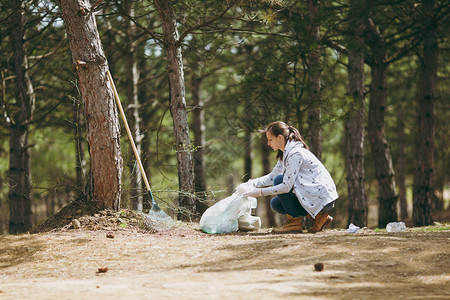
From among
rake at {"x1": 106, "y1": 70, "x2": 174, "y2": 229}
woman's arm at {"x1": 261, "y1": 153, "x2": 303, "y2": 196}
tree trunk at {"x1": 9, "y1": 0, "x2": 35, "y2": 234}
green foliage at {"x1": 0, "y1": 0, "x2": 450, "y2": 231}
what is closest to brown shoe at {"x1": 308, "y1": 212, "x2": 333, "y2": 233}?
woman's arm at {"x1": 261, "y1": 153, "x2": 303, "y2": 196}

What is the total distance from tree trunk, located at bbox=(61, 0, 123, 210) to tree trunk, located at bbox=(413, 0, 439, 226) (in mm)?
6766

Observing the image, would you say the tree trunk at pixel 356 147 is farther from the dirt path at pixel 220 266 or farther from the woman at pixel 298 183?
the dirt path at pixel 220 266

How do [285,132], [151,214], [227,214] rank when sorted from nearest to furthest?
1. [285,132]
2. [227,214]
3. [151,214]

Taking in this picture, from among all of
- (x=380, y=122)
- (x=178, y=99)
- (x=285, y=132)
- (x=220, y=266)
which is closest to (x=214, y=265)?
(x=220, y=266)

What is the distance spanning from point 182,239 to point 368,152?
12.4 m

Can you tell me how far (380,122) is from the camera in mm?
10586

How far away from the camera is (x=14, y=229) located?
10.9m

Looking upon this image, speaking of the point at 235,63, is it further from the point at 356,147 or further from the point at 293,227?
the point at 293,227

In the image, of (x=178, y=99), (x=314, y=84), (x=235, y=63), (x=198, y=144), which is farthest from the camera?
(x=235, y=63)

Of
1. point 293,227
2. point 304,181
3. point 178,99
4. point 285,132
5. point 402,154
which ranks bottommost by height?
point 293,227

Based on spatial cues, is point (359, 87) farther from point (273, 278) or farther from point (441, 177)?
point (441, 177)

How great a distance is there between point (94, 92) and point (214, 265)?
119 inches

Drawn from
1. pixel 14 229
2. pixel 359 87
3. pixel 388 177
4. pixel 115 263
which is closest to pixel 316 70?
pixel 359 87

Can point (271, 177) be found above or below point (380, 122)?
below
